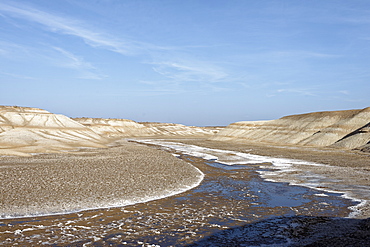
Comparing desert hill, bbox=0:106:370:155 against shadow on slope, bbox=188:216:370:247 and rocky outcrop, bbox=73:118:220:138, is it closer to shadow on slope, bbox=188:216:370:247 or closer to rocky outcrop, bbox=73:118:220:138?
shadow on slope, bbox=188:216:370:247

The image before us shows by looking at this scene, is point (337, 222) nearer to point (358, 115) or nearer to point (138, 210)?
point (138, 210)

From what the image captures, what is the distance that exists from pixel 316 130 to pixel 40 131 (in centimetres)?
5889

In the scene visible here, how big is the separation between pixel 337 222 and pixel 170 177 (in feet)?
37.1

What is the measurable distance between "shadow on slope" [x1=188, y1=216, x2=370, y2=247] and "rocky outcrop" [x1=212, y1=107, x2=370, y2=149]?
1668 inches

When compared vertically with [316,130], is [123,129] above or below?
below

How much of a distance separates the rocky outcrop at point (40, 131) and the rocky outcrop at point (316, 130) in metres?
41.1

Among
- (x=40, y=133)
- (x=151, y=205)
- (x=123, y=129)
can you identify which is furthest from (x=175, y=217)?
(x=123, y=129)

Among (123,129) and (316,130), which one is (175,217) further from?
(123,129)

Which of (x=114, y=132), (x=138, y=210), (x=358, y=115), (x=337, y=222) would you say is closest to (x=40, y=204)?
(x=138, y=210)

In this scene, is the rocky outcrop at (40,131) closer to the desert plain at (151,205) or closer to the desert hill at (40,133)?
the desert hill at (40,133)

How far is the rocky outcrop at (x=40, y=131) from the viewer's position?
4600 centimetres

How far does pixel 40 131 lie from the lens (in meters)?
A: 56.9

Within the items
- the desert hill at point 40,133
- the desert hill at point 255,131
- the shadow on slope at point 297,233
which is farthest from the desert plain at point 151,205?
the desert hill at point 255,131

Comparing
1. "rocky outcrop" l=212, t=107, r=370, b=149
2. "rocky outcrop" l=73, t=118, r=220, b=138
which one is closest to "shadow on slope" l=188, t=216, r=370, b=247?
"rocky outcrop" l=212, t=107, r=370, b=149
